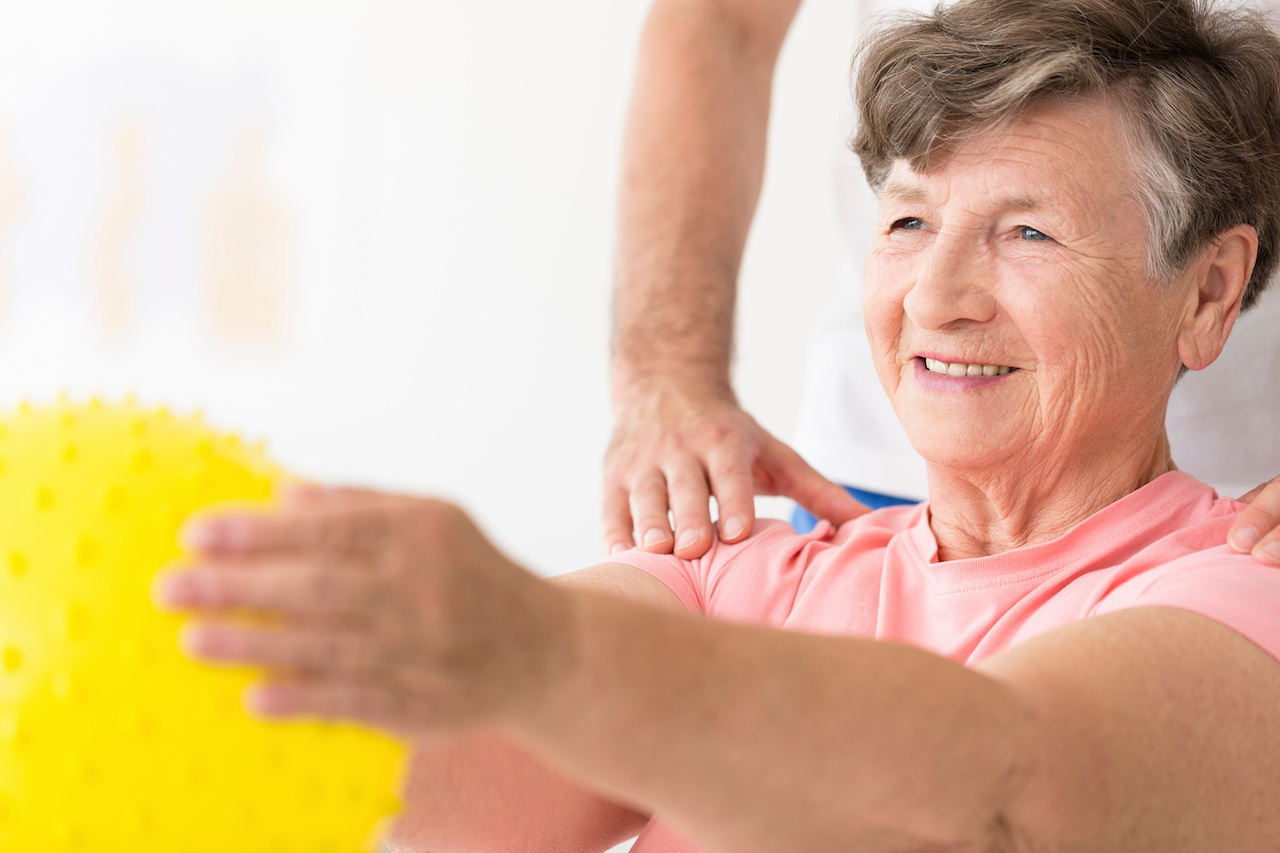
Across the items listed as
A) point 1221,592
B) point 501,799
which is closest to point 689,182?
point 501,799

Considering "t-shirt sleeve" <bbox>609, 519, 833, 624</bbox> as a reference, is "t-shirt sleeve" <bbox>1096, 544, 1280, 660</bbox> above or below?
above

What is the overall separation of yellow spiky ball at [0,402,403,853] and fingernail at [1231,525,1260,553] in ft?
2.74

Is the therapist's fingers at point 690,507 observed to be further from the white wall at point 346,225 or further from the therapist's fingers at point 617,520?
the white wall at point 346,225

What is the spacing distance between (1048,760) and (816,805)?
0.16 m

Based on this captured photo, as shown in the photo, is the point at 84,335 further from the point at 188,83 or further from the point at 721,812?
the point at 721,812

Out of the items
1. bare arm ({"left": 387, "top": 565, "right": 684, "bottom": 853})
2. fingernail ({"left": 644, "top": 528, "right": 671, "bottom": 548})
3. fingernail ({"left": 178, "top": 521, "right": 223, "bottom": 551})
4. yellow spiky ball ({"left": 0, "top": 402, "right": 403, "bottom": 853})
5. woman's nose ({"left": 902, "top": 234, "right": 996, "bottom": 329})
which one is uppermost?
woman's nose ({"left": 902, "top": 234, "right": 996, "bottom": 329})

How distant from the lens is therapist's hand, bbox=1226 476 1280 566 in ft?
3.63

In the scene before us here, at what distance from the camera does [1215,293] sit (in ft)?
4.50

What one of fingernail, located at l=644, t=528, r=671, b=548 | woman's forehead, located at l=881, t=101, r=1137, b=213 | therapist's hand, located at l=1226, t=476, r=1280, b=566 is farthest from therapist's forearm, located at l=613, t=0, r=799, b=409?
therapist's hand, located at l=1226, t=476, r=1280, b=566

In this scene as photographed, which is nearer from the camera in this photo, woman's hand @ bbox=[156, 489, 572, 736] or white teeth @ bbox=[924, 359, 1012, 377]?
woman's hand @ bbox=[156, 489, 572, 736]

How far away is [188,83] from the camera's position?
4.16 metres

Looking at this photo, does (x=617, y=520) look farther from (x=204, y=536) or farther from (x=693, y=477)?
(x=204, y=536)

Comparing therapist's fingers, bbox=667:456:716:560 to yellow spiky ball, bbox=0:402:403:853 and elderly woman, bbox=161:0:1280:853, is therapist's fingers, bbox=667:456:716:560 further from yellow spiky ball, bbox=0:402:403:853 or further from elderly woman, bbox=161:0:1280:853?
yellow spiky ball, bbox=0:402:403:853

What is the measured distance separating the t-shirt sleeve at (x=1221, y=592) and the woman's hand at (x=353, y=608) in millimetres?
593
